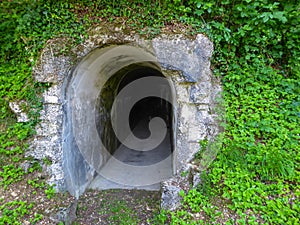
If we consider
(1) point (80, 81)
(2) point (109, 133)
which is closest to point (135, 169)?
(2) point (109, 133)

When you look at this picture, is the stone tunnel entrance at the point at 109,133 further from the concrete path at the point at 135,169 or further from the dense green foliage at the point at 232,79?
the dense green foliage at the point at 232,79

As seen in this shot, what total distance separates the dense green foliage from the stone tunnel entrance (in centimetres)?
60

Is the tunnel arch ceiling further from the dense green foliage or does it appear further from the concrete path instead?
the concrete path

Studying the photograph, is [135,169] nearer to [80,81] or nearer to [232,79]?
[80,81]

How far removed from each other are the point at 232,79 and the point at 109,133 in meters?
3.53

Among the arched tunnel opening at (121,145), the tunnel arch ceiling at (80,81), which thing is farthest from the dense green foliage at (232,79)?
the arched tunnel opening at (121,145)

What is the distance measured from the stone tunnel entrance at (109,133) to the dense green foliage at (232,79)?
1.97 feet

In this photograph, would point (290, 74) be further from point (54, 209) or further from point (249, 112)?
point (54, 209)

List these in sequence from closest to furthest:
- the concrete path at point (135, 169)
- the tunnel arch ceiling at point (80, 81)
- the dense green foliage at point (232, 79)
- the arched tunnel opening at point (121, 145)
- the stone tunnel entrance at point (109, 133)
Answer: the dense green foliage at point (232, 79) < the tunnel arch ceiling at point (80, 81) < the stone tunnel entrance at point (109, 133) < the concrete path at point (135, 169) < the arched tunnel opening at point (121, 145)

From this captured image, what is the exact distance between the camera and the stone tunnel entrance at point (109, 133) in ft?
12.0

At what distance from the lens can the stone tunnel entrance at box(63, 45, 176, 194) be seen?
144 inches

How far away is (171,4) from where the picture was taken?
3342 mm

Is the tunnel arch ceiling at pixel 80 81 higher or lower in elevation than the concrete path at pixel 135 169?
higher

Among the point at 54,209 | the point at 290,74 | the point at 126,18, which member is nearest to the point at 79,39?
the point at 126,18
